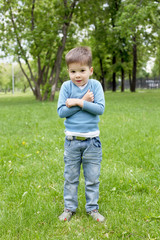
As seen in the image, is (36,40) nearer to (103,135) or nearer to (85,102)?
(103,135)

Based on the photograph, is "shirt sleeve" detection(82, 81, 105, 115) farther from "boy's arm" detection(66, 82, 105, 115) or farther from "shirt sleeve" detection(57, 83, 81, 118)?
"shirt sleeve" detection(57, 83, 81, 118)

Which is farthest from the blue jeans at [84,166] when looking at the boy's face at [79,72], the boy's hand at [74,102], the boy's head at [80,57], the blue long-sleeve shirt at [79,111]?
the boy's head at [80,57]

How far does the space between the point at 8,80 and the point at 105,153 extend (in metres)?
A: 91.2

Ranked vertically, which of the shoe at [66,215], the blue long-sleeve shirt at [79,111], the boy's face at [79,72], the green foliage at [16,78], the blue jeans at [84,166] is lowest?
the shoe at [66,215]

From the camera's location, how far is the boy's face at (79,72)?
287cm

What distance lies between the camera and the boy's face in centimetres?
287

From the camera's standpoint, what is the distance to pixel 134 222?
296 cm

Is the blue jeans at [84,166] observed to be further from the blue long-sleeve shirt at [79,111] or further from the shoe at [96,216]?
the blue long-sleeve shirt at [79,111]

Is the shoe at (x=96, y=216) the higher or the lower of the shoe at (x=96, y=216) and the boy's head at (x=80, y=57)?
the lower

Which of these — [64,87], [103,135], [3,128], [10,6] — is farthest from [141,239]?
[10,6]

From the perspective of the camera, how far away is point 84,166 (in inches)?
122

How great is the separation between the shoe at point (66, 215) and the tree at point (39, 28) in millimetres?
17076

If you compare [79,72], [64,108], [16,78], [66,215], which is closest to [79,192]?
[66,215]

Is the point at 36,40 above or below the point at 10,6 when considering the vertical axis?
below
